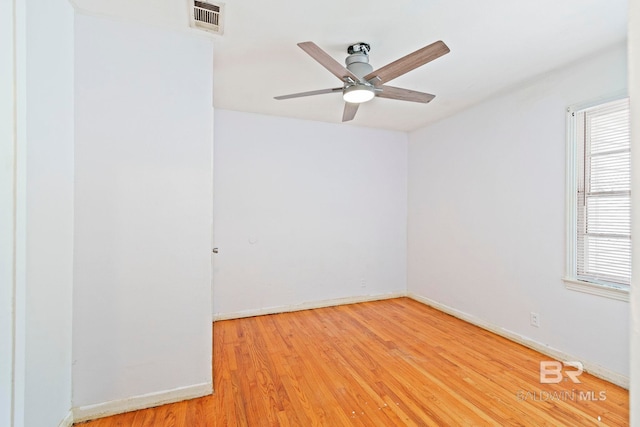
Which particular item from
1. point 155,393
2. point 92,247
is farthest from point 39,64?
point 155,393

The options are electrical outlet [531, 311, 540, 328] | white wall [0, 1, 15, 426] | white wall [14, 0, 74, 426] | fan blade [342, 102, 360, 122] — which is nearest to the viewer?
white wall [0, 1, 15, 426]

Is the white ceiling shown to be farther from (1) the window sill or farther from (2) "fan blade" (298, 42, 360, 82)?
(1) the window sill

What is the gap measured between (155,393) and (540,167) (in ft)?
11.6

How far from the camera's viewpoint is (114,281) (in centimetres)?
192

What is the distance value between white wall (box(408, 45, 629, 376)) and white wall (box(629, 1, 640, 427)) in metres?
2.52

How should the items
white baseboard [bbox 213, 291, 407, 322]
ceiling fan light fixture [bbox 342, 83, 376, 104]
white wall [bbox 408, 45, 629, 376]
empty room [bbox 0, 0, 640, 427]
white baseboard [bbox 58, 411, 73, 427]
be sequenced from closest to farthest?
empty room [bbox 0, 0, 640, 427], white baseboard [bbox 58, 411, 73, 427], ceiling fan light fixture [bbox 342, 83, 376, 104], white wall [bbox 408, 45, 629, 376], white baseboard [bbox 213, 291, 407, 322]

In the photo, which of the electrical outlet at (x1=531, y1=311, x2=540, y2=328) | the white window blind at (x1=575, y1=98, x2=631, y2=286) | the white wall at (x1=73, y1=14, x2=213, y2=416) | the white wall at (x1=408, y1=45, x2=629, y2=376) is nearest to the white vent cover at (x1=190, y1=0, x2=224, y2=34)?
the white wall at (x1=73, y1=14, x2=213, y2=416)

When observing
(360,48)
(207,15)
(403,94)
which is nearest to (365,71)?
(360,48)

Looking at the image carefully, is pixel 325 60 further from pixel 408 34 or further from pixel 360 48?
pixel 408 34

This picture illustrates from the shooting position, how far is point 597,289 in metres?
2.32

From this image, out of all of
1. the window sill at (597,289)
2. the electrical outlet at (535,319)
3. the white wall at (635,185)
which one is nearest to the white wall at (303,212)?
the electrical outlet at (535,319)

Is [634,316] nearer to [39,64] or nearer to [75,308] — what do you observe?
[39,64]

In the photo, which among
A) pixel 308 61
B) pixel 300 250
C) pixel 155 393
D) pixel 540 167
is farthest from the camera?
pixel 300 250

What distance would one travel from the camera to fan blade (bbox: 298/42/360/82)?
176cm
